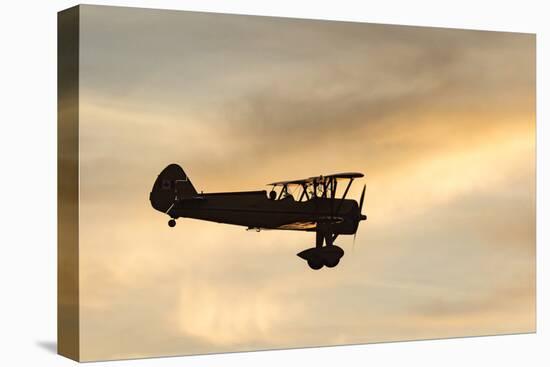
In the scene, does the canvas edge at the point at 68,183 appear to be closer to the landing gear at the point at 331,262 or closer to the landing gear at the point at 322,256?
the landing gear at the point at 322,256

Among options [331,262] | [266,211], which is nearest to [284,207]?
[266,211]

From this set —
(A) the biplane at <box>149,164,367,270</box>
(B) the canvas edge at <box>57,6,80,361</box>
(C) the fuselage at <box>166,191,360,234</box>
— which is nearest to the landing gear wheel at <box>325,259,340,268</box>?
(A) the biplane at <box>149,164,367,270</box>

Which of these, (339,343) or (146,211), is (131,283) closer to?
(146,211)

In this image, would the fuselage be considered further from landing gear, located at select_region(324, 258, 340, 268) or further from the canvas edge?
the canvas edge

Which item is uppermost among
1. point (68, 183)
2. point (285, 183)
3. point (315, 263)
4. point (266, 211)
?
point (285, 183)

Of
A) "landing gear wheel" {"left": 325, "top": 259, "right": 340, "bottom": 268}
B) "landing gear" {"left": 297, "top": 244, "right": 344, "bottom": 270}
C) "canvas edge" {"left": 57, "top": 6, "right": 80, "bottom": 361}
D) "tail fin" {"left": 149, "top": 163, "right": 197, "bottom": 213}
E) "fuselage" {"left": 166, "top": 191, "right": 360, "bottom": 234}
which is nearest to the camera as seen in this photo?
"canvas edge" {"left": 57, "top": 6, "right": 80, "bottom": 361}

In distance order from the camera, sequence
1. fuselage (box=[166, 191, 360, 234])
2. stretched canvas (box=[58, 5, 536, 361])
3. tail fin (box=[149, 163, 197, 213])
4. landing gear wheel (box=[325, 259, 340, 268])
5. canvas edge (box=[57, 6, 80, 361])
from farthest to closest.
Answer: landing gear wheel (box=[325, 259, 340, 268]), fuselage (box=[166, 191, 360, 234]), tail fin (box=[149, 163, 197, 213]), stretched canvas (box=[58, 5, 536, 361]), canvas edge (box=[57, 6, 80, 361])

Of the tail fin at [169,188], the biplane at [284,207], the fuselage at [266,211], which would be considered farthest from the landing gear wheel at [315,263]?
the tail fin at [169,188]

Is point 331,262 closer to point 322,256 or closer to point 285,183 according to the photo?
point 322,256
